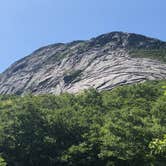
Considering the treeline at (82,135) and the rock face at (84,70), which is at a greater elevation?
the rock face at (84,70)

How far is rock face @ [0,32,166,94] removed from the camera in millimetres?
137688

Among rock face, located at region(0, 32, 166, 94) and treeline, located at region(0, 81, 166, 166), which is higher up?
rock face, located at region(0, 32, 166, 94)

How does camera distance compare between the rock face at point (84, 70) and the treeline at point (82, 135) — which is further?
the rock face at point (84, 70)

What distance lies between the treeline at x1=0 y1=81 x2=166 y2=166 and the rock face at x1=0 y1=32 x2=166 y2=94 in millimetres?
59457

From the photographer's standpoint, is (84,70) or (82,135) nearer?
(82,135)

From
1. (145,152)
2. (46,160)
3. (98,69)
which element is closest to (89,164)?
(46,160)

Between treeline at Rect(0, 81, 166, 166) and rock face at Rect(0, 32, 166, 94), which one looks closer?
treeline at Rect(0, 81, 166, 166)

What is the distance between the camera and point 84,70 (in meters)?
158

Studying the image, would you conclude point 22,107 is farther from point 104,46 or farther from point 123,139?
point 104,46

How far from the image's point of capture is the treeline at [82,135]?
168 feet

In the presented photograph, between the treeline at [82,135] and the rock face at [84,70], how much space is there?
195 ft

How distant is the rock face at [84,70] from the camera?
138 metres

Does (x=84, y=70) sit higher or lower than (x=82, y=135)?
higher

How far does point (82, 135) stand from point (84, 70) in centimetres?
9634
